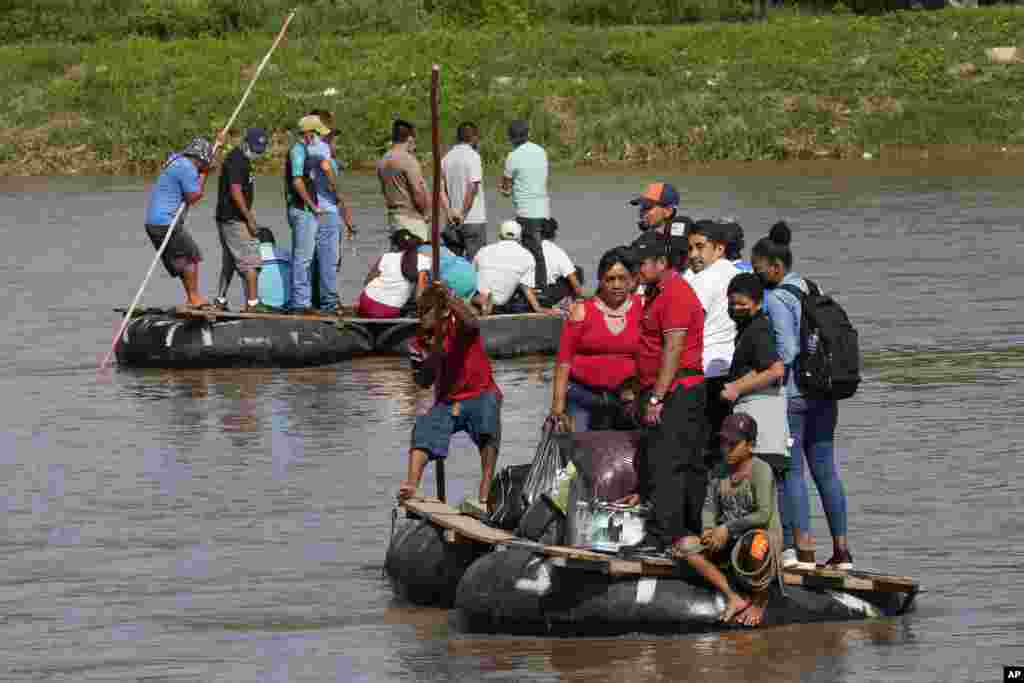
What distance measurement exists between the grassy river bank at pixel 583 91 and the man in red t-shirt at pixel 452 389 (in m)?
35.7

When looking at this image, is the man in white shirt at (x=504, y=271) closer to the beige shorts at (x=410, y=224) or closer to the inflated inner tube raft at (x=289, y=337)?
the inflated inner tube raft at (x=289, y=337)

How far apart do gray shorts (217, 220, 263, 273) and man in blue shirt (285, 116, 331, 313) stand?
340 millimetres

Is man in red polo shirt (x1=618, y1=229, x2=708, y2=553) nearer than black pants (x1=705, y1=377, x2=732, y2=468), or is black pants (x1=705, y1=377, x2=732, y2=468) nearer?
man in red polo shirt (x1=618, y1=229, x2=708, y2=553)

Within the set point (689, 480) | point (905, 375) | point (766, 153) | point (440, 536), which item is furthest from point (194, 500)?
point (766, 153)

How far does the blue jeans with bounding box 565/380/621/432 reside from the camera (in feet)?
37.4

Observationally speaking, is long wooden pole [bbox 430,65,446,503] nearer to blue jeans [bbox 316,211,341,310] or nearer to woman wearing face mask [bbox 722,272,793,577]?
woman wearing face mask [bbox 722,272,793,577]

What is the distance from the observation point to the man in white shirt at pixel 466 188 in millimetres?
20531

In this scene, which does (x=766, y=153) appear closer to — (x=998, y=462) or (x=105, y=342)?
(x=105, y=342)

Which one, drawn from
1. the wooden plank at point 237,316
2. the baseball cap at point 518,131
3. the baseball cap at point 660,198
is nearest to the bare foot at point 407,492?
the baseball cap at point 660,198

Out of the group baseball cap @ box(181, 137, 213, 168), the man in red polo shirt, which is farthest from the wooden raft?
baseball cap @ box(181, 137, 213, 168)

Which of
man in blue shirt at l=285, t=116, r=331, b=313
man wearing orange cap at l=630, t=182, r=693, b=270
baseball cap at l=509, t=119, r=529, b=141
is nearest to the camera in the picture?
man wearing orange cap at l=630, t=182, r=693, b=270

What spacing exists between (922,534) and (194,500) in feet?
13.7

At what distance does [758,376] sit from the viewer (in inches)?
404

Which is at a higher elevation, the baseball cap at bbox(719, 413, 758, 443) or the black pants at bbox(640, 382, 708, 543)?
the baseball cap at bbox(719, 413, 758, 443)
